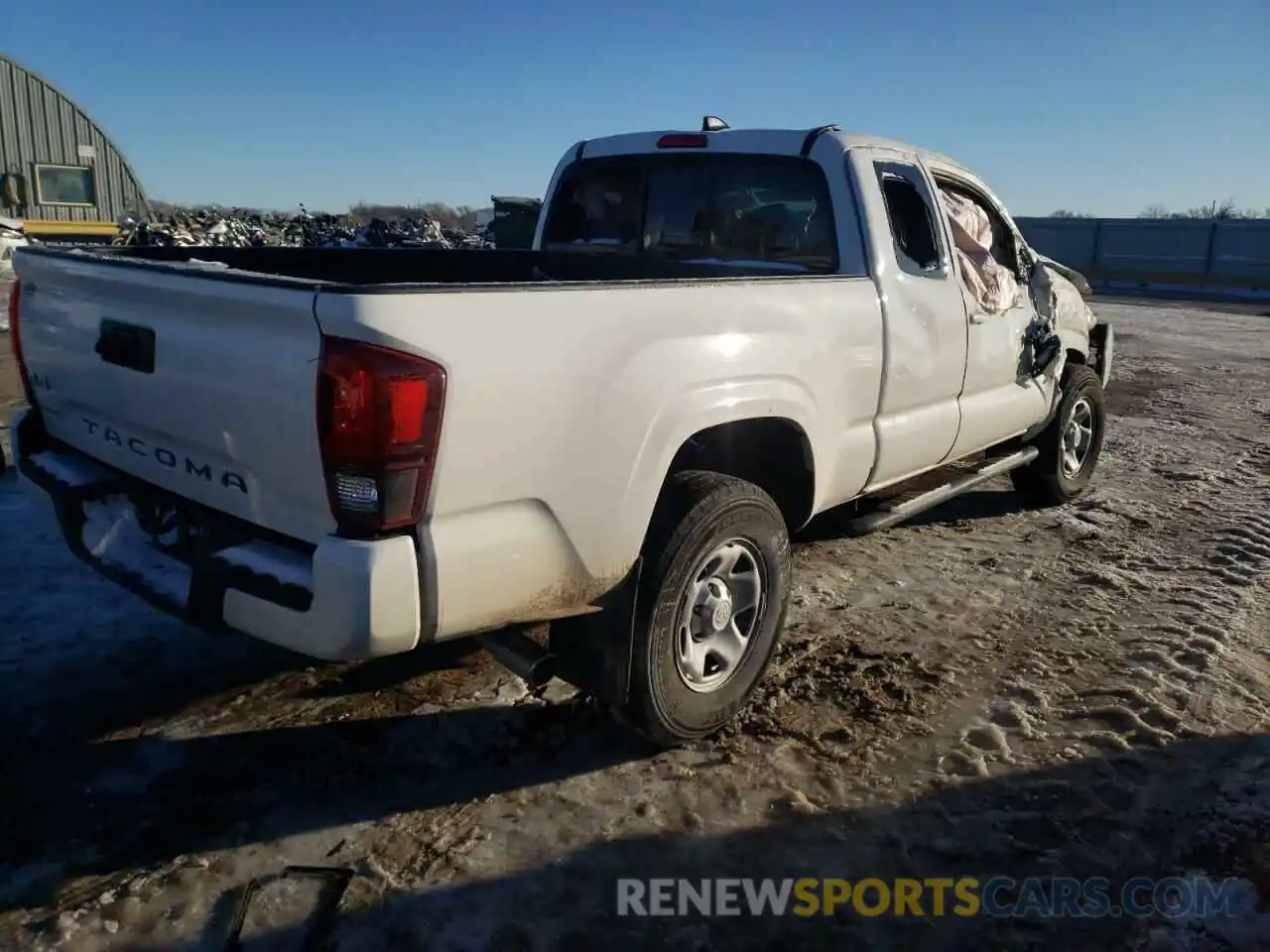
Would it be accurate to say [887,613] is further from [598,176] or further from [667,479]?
[598,176]

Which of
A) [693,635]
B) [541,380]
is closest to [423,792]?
[693,635]

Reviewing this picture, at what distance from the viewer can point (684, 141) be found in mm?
4496

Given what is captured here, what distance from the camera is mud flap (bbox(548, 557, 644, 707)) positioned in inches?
111

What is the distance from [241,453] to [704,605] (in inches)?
59.6

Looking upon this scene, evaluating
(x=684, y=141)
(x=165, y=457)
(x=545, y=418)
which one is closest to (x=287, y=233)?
(x=684, y=141)

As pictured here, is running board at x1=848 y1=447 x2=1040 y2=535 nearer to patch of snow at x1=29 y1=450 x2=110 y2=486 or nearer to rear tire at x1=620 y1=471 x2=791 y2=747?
rear tire at x1=620 y1=471 x2=791 y2=747

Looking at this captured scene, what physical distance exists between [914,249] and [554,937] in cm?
319

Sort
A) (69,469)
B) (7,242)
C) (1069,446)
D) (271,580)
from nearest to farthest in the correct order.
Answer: (271,580) → (69,469) → (1069,446) → (7,242)

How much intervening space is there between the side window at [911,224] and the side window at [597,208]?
3.99 ft

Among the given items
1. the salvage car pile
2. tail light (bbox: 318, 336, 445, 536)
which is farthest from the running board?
the salvage car pile

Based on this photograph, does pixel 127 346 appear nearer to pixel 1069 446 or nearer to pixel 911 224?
pixel 911 224

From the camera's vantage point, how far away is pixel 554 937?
94.0 inches

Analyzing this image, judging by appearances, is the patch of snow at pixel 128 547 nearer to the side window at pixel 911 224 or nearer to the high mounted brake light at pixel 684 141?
the high mounted brake light at pixel 684 141

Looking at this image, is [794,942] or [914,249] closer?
[794,942]
